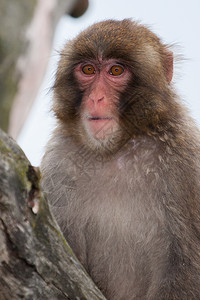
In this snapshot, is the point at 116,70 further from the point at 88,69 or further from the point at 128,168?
the point at 128,168

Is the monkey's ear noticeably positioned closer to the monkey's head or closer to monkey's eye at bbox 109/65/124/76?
the monkey's head

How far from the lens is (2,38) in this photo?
19.1ft

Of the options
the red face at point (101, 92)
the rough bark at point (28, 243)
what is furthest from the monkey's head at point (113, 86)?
the rough bark at point (28, 243)

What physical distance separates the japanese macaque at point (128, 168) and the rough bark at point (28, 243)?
38.3 inches

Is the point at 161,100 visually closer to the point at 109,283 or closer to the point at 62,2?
the point at 109,283

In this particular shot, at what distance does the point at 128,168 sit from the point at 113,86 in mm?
599

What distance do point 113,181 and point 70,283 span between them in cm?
127

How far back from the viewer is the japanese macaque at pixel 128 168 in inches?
147

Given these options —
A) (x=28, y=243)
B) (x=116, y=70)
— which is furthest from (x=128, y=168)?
(x=28, y=243)

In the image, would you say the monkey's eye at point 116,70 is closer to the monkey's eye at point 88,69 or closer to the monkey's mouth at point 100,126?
the monkey's eye at point 88,69

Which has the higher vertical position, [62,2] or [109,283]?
[62,2]

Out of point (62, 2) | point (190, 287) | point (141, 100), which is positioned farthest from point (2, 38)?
point (190, 287)

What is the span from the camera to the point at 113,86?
3.87 metres

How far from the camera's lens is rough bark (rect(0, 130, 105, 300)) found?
2.45 meters
